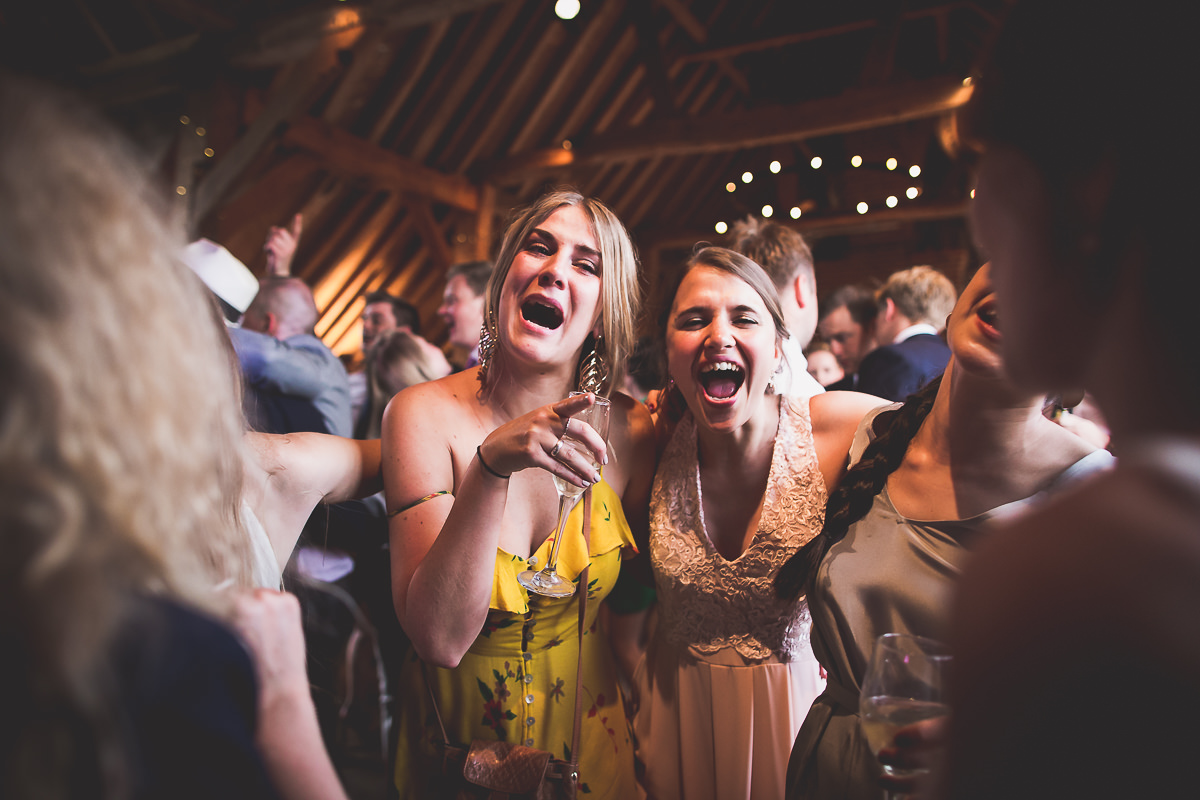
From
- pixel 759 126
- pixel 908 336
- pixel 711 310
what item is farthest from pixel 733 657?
pixel 759 126

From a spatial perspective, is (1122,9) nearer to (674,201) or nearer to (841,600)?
(841,600)

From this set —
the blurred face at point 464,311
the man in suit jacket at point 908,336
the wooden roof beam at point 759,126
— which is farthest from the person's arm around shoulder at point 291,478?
the wooden roof beam at point 759,126

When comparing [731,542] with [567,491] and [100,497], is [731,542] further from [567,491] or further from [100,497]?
[100,497]

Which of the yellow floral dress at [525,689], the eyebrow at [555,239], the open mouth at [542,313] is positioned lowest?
the yellow floral dress at [525,689]

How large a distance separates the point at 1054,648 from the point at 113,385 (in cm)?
70

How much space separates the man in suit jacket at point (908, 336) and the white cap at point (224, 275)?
8.64ft

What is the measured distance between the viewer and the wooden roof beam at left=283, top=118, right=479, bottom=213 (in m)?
6.80

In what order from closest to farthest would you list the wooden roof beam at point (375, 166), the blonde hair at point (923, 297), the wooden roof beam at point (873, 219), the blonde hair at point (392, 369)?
the blonde hair at point (392, 369), the blonde hair at point (923, 297), the wooden roof beam at point (375, 166), the wooden roof beam at point (873, 219)

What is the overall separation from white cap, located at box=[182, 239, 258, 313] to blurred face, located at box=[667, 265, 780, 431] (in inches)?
51.8

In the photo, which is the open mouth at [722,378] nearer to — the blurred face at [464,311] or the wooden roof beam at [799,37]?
the blurred face at [464,311]

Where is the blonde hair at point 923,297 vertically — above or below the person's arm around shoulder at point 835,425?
A: above

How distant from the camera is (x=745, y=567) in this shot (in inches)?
65.6

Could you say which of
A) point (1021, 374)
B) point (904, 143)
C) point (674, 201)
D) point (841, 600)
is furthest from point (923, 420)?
point (674, 201)

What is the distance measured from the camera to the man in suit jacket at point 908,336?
3.14 metres
